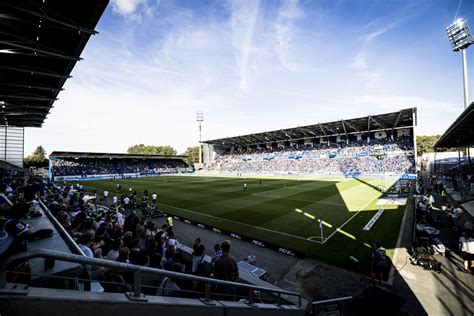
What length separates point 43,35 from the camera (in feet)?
30.5

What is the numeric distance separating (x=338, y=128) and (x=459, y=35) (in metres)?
28.4

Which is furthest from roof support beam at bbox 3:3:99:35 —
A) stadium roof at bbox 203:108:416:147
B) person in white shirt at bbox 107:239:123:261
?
stadium roof at bbox 203:108:416:147

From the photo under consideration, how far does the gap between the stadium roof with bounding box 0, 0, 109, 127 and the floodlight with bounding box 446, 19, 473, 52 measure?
53.9 metres

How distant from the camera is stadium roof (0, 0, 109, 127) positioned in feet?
26.3

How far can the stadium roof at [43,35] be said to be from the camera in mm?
8023

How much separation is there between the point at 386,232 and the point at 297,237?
572cm

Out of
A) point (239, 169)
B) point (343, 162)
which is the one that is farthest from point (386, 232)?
point (239, 169)

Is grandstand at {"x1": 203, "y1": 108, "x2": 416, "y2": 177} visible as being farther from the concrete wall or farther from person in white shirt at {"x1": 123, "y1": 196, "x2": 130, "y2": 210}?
the concrete wall

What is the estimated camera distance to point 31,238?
465cm

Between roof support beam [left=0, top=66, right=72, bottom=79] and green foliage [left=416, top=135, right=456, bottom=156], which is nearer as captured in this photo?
roof support beam [left=0, top=66, right=72, bottom=79]

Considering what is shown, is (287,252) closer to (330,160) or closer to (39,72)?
(39,72)

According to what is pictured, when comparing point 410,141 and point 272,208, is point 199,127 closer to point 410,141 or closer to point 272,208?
point 410,141

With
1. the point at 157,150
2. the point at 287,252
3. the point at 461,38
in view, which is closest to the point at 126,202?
the point at 287,252

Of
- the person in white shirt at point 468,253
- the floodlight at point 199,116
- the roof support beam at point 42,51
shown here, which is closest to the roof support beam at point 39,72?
the roof support beam at point 42,51
